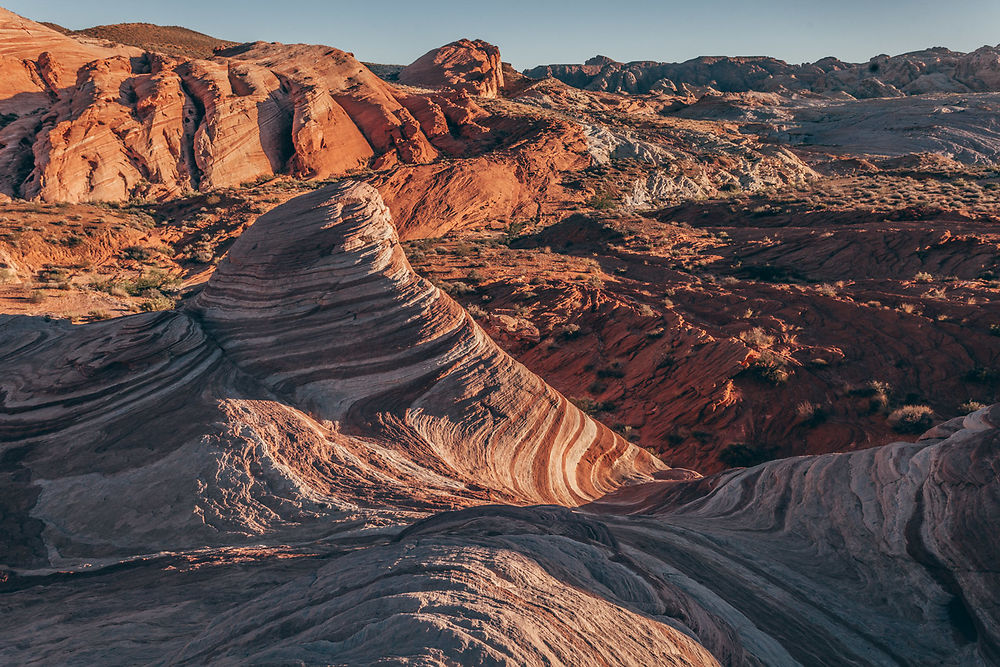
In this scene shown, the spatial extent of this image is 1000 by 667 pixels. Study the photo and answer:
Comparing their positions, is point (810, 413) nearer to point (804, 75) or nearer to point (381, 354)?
point (381, 354)

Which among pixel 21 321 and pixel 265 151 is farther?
pixel 265 151

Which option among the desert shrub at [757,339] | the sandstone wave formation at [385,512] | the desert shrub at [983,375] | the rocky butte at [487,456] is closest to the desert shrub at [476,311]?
the rocky butte at [487,456]

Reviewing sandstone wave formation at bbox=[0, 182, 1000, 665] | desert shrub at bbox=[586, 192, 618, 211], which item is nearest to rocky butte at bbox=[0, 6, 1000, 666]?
sandstone wave formation at bbox=[0, 182, 1000, 665]

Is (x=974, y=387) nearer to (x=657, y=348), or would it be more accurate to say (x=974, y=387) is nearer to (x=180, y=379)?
(x=657, y=348)

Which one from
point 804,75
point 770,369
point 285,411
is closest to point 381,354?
point 285,411

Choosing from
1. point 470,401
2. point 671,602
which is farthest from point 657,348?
point 671,602
